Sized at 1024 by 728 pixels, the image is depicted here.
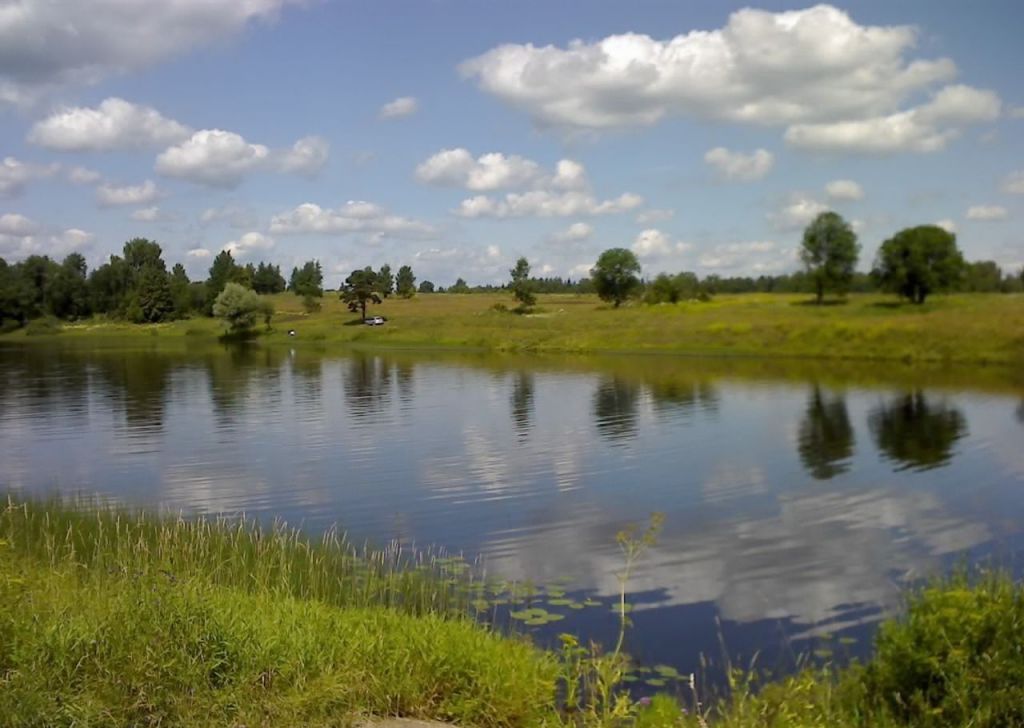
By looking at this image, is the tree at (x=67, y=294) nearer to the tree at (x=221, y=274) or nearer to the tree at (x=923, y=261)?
the tree at (x=221, y=274)

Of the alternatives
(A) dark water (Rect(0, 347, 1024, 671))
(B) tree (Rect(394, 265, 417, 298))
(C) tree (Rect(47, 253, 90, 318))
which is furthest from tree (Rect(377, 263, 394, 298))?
(A) dark water (Rect(0, 347, 1024, 671))

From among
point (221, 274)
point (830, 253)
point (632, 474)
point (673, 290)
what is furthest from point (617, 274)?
point (632, 474)

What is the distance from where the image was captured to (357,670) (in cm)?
735

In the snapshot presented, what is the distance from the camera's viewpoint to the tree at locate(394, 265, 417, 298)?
16412 cm

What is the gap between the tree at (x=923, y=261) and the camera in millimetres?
84688

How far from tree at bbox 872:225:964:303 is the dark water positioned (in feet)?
123

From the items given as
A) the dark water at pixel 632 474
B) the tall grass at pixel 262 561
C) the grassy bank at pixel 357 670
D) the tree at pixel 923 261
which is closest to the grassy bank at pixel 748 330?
the tree at pixel 923 261

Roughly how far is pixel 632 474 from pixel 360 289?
105732mm

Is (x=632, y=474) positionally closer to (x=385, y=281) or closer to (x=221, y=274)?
(x=385, y=281)

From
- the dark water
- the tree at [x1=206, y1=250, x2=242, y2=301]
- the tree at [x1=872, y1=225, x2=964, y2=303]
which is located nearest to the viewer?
the dark water

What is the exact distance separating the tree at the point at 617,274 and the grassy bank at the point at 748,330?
11815mm

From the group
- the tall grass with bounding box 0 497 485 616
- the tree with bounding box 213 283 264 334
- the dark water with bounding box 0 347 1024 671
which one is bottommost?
the dark water with bounding box 0 347 1024 671

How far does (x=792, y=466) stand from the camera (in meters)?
25.2

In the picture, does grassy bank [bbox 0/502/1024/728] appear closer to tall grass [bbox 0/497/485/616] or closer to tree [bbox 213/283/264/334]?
tall grass [bbox 0/497/485/616]
